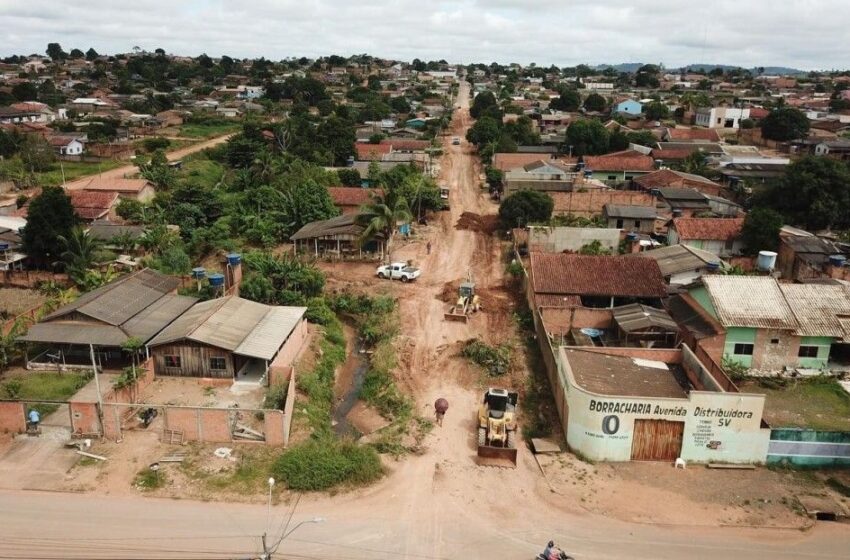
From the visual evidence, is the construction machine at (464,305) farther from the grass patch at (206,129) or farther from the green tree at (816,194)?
the grass patch at (206,129)

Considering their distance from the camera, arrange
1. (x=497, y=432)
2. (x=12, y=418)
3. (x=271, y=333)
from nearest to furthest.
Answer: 1. (x=497, y=432)
2. (x=12, y=418)
3. (x=271, y=333)

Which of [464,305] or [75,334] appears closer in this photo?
[75,334]

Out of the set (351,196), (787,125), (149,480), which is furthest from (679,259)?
(787,125)

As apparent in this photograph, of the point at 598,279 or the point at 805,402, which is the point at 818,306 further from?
the point at 598,279

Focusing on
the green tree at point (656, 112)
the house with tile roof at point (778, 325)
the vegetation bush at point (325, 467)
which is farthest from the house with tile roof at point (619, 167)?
the vegetation bush at point (325, 467)

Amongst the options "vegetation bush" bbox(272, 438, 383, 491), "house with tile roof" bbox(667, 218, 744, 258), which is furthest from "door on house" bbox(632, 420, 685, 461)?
"house with tile roof" bbox(667, 218, 744, 258)

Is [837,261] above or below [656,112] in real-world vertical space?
below

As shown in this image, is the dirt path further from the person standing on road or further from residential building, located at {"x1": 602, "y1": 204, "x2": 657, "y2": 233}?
the person standing on road
